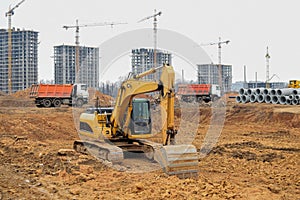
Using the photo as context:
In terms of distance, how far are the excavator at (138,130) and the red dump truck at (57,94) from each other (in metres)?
23.5

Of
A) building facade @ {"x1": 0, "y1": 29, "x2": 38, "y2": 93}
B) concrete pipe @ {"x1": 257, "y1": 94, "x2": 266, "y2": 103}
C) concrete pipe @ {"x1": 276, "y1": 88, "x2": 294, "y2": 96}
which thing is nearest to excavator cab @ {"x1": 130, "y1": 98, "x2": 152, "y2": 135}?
concrete pipe @ {"x1": 276, "y1": 88, "x2": 294, "y2": 96}

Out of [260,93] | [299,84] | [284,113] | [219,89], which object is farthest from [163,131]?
[219,89]

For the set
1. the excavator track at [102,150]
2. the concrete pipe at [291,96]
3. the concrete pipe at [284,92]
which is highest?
the concrete pipe at [284,92]

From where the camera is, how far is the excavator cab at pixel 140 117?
12.4m

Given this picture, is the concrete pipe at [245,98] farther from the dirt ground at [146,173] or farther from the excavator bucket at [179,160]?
the excavator bucket at [179,160]

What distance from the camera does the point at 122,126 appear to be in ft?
41.7

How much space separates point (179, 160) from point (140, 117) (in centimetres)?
284

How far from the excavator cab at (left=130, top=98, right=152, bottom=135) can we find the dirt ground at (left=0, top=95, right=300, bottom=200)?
1.56m

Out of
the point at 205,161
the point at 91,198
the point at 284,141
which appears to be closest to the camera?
the point at 91,198

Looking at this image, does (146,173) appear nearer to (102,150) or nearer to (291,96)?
(102,150)

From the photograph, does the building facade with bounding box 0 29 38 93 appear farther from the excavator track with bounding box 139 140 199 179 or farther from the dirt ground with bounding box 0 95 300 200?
the excavator track with bounding box 139 140 199 179

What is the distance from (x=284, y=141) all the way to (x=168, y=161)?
10809mm

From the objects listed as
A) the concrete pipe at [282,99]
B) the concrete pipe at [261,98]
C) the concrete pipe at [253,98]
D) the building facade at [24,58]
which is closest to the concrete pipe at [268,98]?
the concrete pipe at [261,98]

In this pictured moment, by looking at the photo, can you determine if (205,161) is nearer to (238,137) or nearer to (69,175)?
(69,175)
